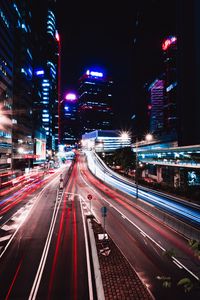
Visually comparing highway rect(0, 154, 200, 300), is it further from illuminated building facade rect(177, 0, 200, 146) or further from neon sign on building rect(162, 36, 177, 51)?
neon sign on building rect(162, 36, 177, 51)

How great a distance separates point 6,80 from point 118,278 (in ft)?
229

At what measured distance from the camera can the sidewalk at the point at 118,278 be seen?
35.1 feet

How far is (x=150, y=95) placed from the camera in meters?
127

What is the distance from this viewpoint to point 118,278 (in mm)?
12055

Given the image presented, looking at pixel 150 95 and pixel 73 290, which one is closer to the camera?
pixel 73 290

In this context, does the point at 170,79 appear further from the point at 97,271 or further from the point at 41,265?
the point at 41,265

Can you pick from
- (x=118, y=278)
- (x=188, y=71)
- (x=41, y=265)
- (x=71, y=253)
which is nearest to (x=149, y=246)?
(x=118, y=278)

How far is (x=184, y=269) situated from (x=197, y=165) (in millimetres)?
27021

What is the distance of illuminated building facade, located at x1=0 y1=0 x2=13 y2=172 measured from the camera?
6294 centimetres

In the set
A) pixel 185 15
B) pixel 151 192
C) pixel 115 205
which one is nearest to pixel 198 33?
pixel 185 15

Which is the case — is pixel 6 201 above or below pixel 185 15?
below

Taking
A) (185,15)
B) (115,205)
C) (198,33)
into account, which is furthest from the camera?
(185,15)

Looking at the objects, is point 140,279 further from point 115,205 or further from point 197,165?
point 197,165

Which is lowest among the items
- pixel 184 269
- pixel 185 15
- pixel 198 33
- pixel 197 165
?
pixel 184 269
